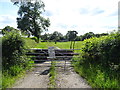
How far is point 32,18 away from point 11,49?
811 inches

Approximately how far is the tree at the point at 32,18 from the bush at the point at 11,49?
19.2 metres

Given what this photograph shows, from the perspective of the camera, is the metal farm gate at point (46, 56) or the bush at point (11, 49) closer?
the bush at point (11, 49)

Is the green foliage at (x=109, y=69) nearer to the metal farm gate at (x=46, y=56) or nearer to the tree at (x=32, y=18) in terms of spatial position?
the metal farm gate at (x=46, y=56)

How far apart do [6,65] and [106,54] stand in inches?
156

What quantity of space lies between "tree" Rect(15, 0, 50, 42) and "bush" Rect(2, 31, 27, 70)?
63.0 ft

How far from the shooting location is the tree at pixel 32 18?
22.2 metres

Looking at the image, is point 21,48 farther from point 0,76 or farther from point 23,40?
point 0,76

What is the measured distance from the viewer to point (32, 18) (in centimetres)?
2339

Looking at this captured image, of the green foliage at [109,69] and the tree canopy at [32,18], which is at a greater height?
the tree canopy at [32,18]

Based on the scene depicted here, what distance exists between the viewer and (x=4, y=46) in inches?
167

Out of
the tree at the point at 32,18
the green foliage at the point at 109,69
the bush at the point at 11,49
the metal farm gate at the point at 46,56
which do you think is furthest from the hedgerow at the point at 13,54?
the tree at the point at 32,18

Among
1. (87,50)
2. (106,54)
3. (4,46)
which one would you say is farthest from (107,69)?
(4,46)

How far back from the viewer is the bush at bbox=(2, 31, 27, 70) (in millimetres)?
4230

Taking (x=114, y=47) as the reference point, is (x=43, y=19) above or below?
above
